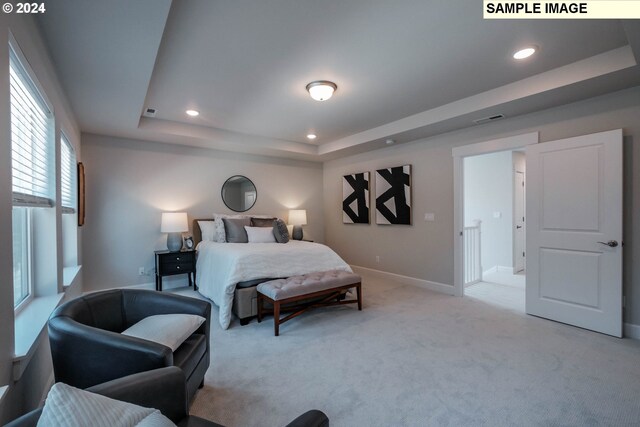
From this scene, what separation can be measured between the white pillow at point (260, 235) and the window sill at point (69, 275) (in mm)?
2043

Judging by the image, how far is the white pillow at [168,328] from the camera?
158cm

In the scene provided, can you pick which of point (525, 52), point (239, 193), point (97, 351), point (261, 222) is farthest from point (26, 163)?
point (525, 52)

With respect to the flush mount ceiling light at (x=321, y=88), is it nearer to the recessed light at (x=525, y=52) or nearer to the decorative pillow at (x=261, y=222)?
the recessed light at (x=525, y=52)

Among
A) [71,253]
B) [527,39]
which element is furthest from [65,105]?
[527,39]

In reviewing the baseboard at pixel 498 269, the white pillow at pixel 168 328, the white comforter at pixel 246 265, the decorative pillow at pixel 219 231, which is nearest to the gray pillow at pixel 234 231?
the decorative pillow at pixel 219 231

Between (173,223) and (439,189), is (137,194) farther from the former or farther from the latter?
(439,189)

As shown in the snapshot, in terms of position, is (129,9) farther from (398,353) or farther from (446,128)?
(446,128)

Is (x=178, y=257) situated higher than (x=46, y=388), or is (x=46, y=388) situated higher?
(x=178, y=257)

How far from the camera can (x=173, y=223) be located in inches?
165

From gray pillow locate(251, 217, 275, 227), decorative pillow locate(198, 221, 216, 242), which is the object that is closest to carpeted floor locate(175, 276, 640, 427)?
decorative pillow locate(198, 221, 216, 242)

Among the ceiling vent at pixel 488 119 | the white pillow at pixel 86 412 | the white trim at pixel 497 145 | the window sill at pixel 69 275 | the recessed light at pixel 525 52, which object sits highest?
the recessed light at pixel 525 52

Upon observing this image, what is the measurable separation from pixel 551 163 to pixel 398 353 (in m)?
2.56

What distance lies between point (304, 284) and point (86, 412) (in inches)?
93.2

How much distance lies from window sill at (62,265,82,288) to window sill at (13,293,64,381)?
0.36m
